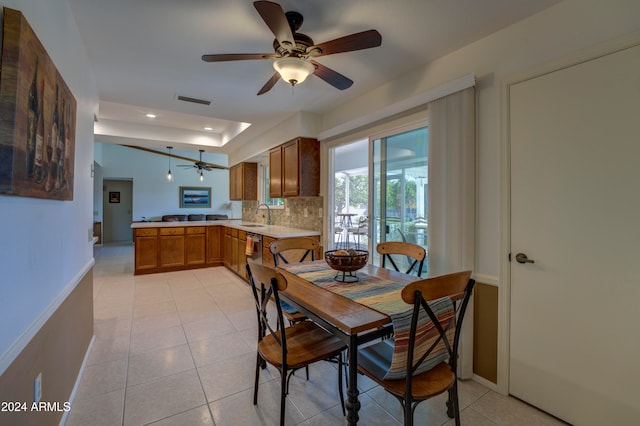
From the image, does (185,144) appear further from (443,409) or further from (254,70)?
(443,409)

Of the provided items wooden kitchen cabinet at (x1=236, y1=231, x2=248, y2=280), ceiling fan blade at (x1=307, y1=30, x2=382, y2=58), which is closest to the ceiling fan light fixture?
ceiling fan blade at (x1=307, y1=30, x2=382, y2=58)

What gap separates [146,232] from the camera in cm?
517

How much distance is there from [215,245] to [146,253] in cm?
120

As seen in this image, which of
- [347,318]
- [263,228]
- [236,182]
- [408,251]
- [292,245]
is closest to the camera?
[347,318]

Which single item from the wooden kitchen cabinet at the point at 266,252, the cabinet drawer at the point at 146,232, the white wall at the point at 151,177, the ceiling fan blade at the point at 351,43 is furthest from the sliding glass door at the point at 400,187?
the white wall at the point at 151,177

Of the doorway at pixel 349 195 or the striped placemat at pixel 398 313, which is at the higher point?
the doorway at pixel 349 195

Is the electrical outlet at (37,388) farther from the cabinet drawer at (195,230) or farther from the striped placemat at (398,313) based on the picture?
the cabinet drawer at (195,230)

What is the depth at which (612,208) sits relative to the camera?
5.16ft

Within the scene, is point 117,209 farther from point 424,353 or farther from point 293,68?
point 424,353

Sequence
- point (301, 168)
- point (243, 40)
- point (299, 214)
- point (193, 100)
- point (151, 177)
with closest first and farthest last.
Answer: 1. point (243, 40)
2. point (193, 100)
3. point (301, 168)
4. point (299, 214)
5. point (151, 177)

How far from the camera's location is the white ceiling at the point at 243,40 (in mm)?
1822

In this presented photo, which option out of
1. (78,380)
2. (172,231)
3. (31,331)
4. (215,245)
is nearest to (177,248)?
(172,231)

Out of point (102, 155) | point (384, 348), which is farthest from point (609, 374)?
point (102, 155)

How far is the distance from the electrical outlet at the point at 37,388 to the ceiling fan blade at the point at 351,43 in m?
2.17
